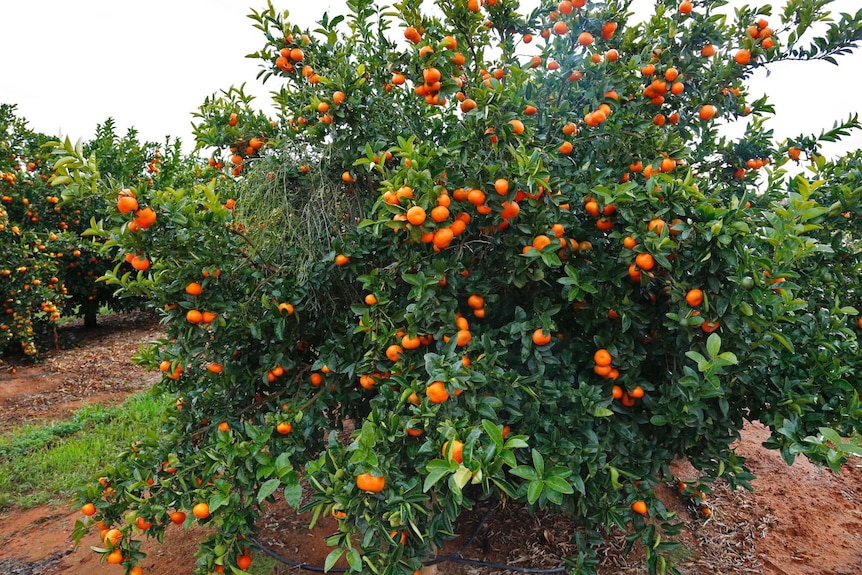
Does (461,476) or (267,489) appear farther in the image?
(267,489)

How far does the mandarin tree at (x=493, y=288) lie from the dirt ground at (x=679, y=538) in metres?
0.51

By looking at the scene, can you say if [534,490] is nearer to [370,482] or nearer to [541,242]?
[370,482]

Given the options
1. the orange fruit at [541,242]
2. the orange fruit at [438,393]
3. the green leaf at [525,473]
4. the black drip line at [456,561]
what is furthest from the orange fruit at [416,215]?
the black drip line at [456,561]

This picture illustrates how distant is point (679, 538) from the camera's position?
2.83 m

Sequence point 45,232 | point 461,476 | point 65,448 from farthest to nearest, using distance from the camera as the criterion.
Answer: point 45,232, point 65,448, point 461,476

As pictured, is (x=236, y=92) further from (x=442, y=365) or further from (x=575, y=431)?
(x=575, y=431)

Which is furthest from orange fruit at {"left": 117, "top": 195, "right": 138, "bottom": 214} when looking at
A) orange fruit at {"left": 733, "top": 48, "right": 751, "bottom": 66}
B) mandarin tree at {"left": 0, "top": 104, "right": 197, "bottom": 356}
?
mandarin tree at {"left": 0, "top": 104, "right": 197, "bottom": 356}

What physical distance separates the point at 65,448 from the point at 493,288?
3673 mm

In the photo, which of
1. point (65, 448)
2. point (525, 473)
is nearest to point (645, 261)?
point (525, 473)

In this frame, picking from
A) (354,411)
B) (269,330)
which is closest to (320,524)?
(354,411)

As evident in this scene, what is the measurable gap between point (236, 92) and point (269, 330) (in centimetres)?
154

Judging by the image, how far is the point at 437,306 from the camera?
1.94 metres

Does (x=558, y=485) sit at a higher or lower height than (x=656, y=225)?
lower

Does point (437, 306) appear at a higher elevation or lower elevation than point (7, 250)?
lower
